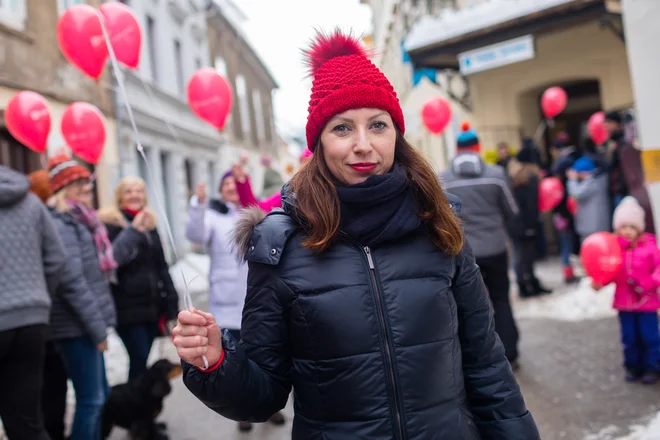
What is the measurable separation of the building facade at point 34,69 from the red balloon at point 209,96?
3616 millimetres

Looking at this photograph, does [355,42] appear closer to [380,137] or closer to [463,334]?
[380,137]

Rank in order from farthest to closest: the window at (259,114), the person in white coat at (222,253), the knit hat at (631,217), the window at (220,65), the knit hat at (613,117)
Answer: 1. the window at (259,114)
2. the window at (220,65)
3. the knit hat at (613,117)
4. the knit hat at (631,217)
5. the person in white coat at (222,253)

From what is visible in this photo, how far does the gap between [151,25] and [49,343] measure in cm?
1381

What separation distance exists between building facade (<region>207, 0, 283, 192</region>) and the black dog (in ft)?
50.3

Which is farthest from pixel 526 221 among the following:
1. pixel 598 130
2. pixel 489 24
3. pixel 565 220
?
pixel 489 24

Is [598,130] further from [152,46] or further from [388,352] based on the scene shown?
[152,46]

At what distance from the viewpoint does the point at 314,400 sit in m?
1.62

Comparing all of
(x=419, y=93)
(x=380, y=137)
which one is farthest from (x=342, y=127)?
(x=419, y=93)

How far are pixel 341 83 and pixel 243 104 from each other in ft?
86.4

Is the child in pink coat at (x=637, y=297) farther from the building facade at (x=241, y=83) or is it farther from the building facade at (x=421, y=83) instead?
the building facade at (x=241, y=83)

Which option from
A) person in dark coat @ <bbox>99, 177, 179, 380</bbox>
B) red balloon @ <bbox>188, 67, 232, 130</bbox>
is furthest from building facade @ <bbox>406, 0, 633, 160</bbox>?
person in dark coat @ <bbox>99, 177, 179, 380</bbox>

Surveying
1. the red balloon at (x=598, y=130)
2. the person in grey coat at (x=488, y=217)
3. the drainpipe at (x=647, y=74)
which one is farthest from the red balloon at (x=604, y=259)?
the red balloon at (x=598, y=130)

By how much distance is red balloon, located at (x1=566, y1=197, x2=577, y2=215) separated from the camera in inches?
314

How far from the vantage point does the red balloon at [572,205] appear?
7.98 metres
